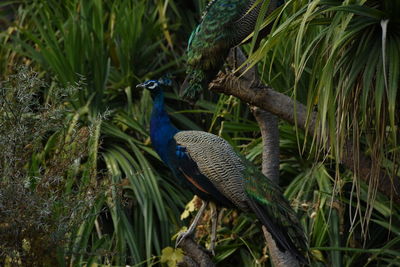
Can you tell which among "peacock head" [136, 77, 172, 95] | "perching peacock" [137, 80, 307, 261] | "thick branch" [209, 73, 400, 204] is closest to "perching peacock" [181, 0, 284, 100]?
"thick branch" [209, 73, 400, 204]

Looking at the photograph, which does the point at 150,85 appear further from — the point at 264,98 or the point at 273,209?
the point at 273,209

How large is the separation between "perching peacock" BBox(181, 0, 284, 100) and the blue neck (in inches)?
13.8

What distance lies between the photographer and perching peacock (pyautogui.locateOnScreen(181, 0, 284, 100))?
4.17 metres

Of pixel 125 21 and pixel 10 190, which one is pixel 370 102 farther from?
pixel 125 21

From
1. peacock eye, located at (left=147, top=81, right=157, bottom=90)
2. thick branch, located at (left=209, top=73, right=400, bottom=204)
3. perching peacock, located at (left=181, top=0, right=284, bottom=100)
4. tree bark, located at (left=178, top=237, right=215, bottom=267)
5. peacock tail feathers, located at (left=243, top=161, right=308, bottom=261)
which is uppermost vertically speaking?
perching peacock, located at (left=181, top=0, right=284, bottom=100)

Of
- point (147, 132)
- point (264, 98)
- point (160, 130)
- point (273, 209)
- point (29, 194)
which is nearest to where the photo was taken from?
point (29, 194)

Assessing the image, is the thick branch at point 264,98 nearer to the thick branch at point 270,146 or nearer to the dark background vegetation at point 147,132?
the dark background vegetation at point 147,132

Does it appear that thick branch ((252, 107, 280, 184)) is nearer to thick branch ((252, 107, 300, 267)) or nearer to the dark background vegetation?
thick branch ((252, 107, 300, 267))

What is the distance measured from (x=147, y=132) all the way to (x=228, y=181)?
1.57 meters

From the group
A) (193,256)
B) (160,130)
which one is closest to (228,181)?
(193,256)

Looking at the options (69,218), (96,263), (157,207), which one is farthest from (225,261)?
(69,218)

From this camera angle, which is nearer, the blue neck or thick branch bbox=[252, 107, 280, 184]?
thick branch bbox=[252, 107, 280, 184]

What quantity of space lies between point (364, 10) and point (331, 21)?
0.27 metres

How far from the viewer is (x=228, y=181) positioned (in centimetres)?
421
